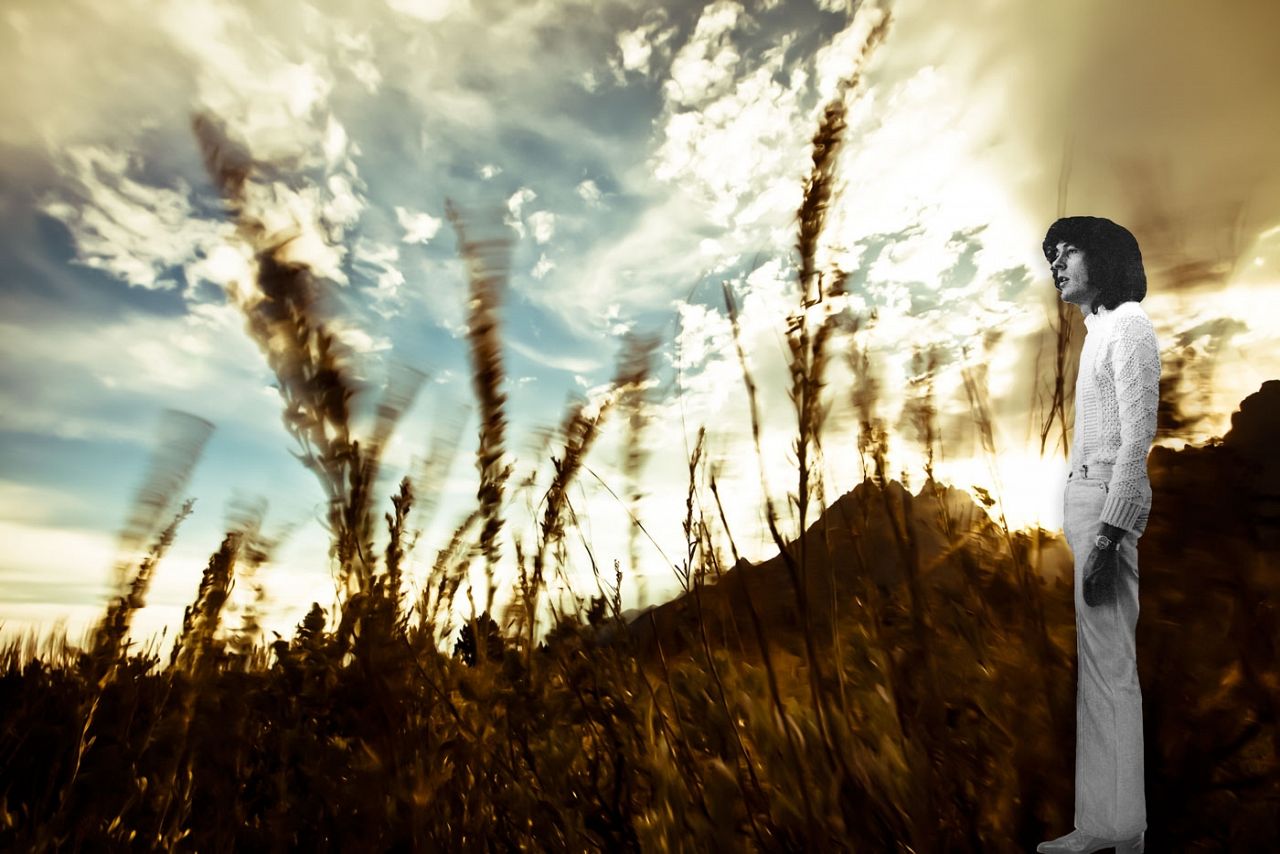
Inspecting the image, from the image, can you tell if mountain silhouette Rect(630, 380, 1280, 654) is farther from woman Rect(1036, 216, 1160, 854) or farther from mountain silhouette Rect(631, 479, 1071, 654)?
woman Rect(1036, 216, 1160, 854)

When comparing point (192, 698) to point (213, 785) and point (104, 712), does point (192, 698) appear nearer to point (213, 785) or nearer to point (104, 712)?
point (213, 785)

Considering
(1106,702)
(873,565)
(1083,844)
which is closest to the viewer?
(1083,844)

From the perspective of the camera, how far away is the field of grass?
132 cm

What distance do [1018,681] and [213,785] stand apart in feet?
7.81

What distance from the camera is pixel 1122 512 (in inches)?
72.4

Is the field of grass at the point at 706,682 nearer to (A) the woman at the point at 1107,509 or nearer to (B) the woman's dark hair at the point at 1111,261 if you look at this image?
(A) the woman at the point at 1107,509

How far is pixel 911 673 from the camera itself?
1.84 m

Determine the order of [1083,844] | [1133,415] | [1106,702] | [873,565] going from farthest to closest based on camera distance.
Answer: [873,565], [1133,415], [1106,702], [1083,844]

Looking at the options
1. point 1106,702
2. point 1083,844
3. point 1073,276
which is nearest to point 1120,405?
point 1073,276

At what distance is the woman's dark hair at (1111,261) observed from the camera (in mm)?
2123

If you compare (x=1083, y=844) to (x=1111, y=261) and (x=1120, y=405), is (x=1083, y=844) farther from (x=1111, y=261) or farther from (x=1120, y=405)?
(x=1111, y=261)

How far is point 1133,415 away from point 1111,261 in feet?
1.79

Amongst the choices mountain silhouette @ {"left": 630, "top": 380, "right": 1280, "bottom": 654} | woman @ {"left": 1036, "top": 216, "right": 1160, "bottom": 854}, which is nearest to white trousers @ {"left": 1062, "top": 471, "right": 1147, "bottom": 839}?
woman @ {"left": 1036, "top": 216, "right": 1160, "bottom": 854}

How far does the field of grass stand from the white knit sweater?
0.28 metres
